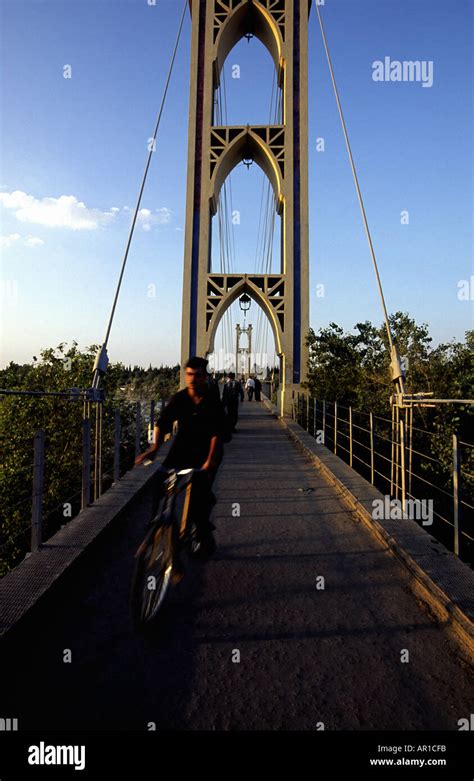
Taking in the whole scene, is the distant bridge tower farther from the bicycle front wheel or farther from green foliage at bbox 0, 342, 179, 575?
the bicycle front wheel

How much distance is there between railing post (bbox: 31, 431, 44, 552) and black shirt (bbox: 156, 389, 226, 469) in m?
1.25

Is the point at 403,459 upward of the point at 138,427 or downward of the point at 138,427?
downward

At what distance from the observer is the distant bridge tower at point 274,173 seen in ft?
82.0

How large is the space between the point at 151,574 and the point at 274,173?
90.4 feet

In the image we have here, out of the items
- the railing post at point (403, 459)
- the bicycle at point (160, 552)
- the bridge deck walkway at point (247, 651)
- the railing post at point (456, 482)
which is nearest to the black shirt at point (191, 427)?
the bicycle at point (160, 552)

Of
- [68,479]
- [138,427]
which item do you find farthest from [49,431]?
[138,427]

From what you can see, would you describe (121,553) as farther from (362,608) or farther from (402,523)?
(402,523)

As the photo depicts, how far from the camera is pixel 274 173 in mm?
26484

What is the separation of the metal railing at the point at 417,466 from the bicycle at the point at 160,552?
7.34 ft

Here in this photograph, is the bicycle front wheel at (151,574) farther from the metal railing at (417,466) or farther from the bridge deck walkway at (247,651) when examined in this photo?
the metal railing at (417,466)

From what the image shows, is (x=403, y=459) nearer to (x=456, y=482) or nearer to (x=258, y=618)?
(x=456, y=482)

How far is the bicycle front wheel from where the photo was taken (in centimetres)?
280

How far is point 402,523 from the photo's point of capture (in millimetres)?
4777

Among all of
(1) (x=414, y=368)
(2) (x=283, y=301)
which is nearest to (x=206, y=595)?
(1) (x=414, y=368)
